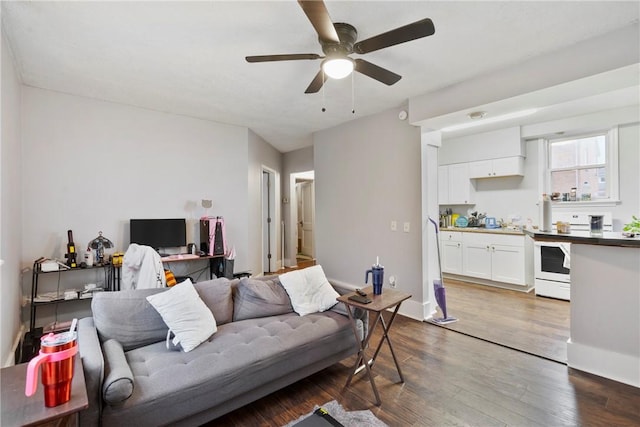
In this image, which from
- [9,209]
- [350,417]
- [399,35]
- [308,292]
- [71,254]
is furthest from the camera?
[71,254]

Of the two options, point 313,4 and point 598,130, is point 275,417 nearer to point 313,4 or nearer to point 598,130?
point 313,4

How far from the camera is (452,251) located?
5.31 metres

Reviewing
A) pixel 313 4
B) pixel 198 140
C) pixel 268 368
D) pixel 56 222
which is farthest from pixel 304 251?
pixel 313 4

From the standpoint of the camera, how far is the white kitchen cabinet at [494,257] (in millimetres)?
4543

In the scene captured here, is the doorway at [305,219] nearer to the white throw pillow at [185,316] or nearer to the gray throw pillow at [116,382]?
the white throw pillow at [185,316]

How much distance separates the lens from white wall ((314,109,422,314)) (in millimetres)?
3654

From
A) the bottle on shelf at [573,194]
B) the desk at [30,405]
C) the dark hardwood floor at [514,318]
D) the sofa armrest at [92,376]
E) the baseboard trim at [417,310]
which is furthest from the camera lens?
the bottle on shelf at [573,194]

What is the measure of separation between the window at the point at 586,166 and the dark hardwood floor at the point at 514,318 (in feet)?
5.74

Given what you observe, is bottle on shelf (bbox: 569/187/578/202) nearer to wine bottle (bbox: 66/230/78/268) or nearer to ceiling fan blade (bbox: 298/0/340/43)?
ceiling fan blade (bbox: 298/0/340/43)

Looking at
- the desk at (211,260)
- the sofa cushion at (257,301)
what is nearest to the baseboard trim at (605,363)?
the sofa cushion at (257,301)

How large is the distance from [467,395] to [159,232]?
3783 mm

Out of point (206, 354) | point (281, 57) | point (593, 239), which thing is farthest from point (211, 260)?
point (593, 239)

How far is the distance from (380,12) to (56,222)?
3929mm

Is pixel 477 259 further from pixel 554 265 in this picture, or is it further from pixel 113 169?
pixel 113 169
